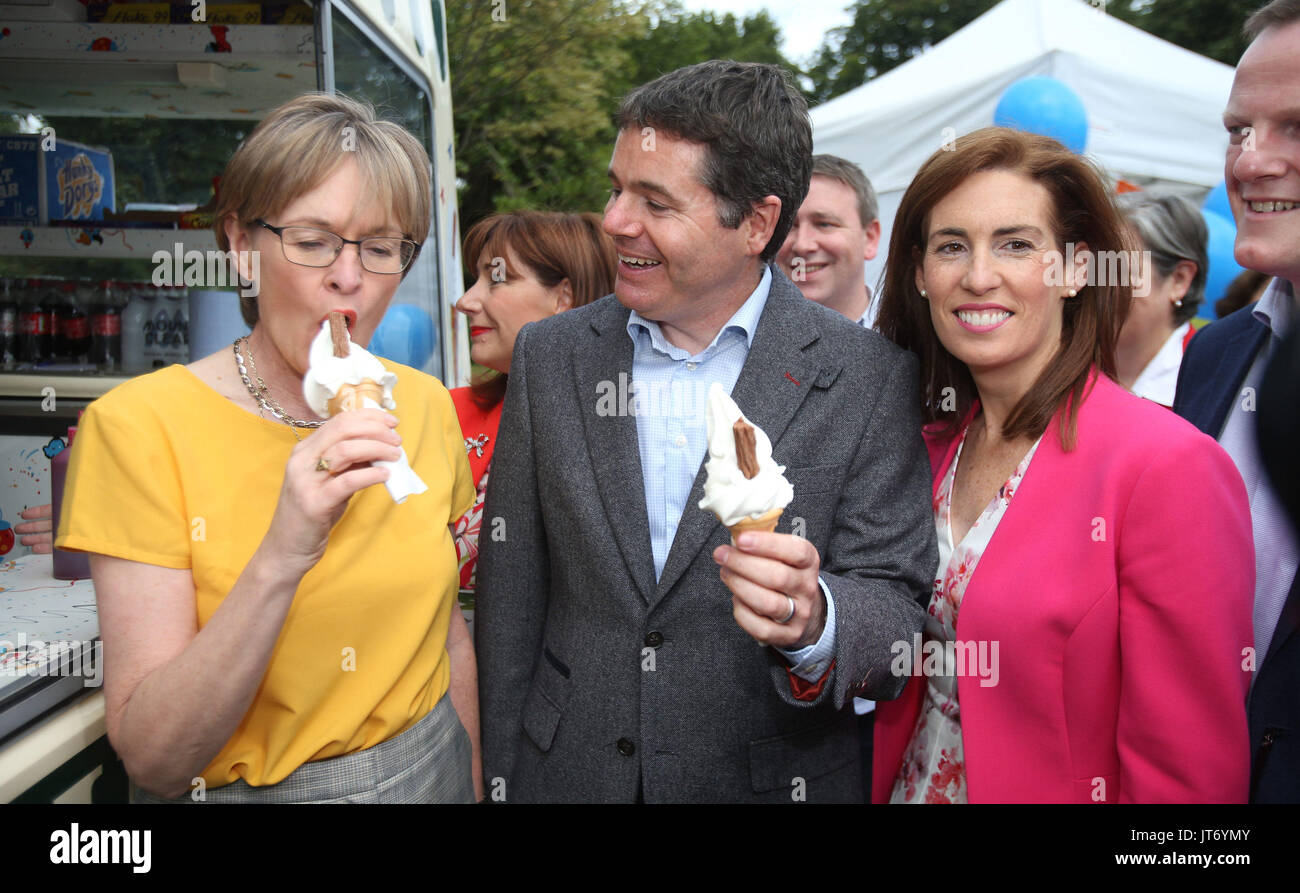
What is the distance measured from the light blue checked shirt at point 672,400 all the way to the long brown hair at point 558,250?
1.38 metres

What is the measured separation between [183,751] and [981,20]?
9849 mm

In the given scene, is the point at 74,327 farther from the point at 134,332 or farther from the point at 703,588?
the point at 703,588

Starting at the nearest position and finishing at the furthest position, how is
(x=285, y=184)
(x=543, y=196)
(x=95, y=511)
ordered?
1. (x=95, y=511)
2. (x=285, y=184)
3. (x=543, y=196)

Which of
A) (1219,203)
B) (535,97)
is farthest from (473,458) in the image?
(535,97)

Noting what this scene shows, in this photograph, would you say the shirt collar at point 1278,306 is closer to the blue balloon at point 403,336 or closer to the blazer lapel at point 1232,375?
the blazer lapel at point 1232,375

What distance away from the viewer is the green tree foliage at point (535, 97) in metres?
18.6

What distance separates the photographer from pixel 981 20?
932 centimetres

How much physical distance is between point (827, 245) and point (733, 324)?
245 centimetres

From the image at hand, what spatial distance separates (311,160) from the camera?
1.85 m

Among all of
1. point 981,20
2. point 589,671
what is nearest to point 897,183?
point 981,20

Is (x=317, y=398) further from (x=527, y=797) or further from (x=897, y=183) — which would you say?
(x=897, y=183)

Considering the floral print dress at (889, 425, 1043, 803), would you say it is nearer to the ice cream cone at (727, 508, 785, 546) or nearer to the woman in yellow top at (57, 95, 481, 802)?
the ice cream cone at (727, 508, 785, 546)

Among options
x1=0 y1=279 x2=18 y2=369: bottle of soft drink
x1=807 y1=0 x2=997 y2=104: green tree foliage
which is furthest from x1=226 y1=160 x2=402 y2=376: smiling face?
x1=807 y1=0 x2=997 y2=104: green tree foliage

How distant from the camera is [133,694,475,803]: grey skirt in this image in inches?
72.2
